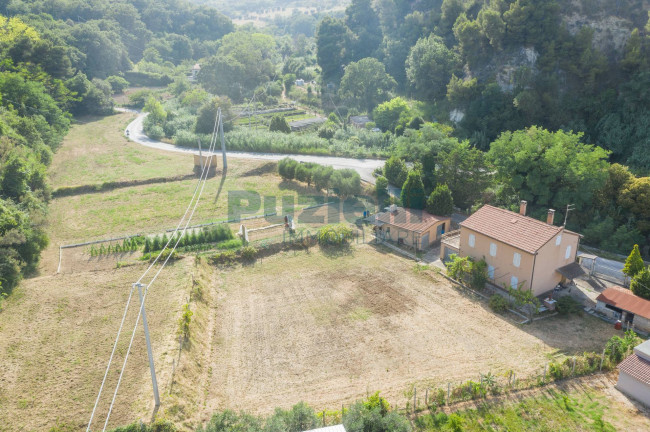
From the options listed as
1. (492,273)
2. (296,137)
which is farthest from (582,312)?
(296,137)

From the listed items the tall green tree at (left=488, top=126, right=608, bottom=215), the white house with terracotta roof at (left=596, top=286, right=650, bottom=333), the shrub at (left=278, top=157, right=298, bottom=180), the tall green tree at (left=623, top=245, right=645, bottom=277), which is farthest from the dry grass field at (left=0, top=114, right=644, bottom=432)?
the shrub at (left=278, top=157, right=298, bottom=180)

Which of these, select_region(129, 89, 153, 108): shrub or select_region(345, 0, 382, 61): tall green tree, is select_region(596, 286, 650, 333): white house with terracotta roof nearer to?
select_region(345, 0, 382, 61): tall green tree

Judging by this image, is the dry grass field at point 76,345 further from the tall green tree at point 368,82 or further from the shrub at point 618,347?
the tall green tree at point 368,82

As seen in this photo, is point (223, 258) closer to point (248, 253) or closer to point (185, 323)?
point (248, 253)

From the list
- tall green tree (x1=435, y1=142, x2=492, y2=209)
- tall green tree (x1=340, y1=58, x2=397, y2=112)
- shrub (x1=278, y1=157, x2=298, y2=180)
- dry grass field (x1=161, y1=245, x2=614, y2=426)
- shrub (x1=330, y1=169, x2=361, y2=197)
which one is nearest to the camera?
dry grass field (x1=161, y1=245, x2=614, y2=426)

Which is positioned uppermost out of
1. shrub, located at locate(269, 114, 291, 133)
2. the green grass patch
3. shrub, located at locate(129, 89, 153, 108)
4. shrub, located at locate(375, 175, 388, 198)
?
shrub, located at locate(129, 89, 153, 108)
